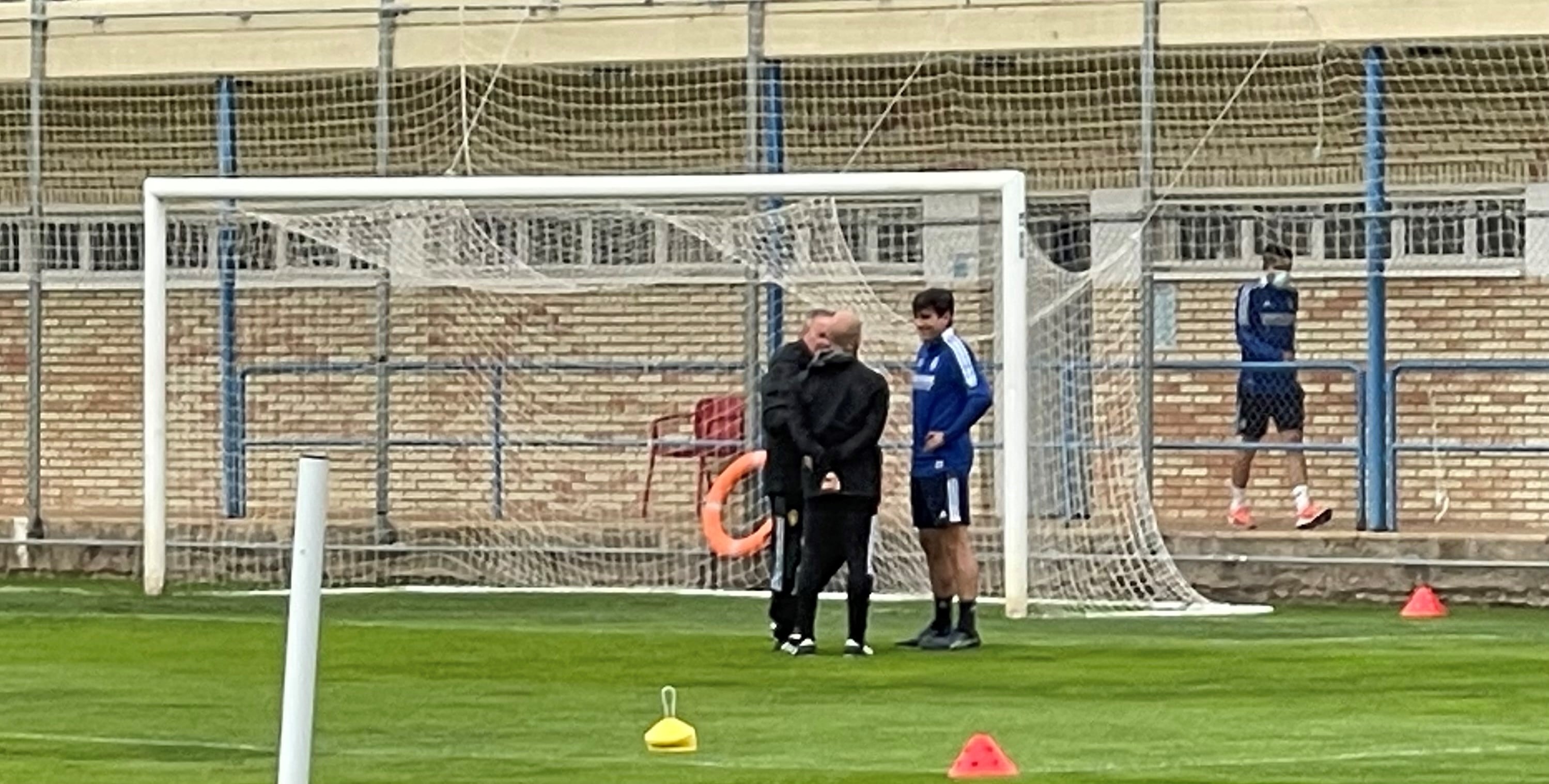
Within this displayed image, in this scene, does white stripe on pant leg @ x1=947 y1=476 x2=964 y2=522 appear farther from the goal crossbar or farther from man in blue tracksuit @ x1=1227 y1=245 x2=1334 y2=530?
man in blue tracksuit @ x1=1227 y1=245 x2=1334 y2=530

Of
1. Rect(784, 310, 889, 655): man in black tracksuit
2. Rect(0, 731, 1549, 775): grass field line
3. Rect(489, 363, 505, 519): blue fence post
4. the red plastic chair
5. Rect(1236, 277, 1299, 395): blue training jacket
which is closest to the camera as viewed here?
Rect(0, 731, 1549, 775): grass field line

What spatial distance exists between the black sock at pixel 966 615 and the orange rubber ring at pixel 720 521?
3.42 meters

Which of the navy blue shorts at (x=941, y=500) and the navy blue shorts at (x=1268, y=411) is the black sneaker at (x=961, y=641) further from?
the navy blue shorts at (x=1268, y=411)

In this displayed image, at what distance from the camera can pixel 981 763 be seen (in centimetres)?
1273

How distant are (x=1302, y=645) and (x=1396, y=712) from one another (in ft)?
12.3

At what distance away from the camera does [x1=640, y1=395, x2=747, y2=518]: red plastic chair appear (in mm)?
24281

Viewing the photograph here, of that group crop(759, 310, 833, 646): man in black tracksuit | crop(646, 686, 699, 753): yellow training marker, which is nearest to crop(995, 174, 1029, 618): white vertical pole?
crop(759, 310, 833, 646): man in black tracksuit

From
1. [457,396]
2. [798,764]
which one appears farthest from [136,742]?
[457,396]

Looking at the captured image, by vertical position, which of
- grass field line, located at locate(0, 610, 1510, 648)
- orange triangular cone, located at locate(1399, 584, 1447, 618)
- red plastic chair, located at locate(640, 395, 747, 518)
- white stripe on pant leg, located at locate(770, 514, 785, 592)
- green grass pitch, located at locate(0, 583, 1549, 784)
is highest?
red plastic chair, located at locate(640, 395, 747, 518)

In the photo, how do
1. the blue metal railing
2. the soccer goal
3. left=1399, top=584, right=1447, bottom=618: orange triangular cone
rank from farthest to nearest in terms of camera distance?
the soccer goal
the blue metal railing
left=1399, top=584, right=1447, bottom=618: orange triangular cone

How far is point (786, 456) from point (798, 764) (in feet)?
17.7

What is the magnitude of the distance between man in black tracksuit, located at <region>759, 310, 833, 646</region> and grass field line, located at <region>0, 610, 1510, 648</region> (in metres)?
1.17

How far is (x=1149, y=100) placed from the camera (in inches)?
895

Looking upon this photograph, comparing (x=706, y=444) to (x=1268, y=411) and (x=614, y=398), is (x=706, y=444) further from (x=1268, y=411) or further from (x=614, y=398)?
(x=1268, y=411)
